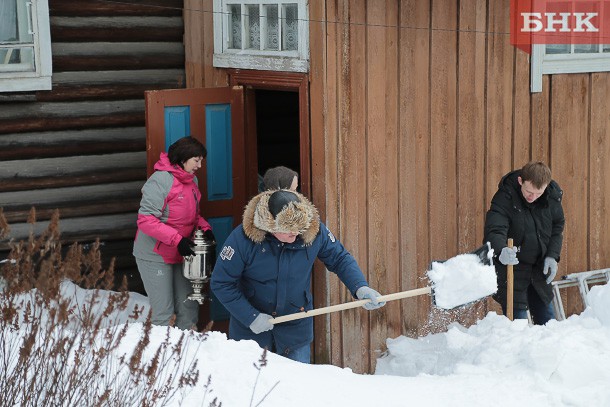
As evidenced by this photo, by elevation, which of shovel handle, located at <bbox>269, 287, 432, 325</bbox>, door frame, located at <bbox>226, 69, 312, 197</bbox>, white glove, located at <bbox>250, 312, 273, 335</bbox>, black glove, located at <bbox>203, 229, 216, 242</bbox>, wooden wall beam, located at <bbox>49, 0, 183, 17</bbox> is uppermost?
wooden wall beam, located at <bbox>49, 0, 183, 17</bbox>

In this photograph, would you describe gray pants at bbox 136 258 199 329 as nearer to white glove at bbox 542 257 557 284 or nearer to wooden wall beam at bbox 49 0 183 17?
wooden wall beam at bbox 49 0 183 17

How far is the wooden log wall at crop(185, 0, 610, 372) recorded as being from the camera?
7.92m

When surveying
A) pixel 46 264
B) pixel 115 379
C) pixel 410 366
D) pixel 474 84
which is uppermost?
pixel 474 84

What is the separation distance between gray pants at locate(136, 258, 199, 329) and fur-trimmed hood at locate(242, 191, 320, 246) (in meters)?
1.49

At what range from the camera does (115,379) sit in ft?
17.5

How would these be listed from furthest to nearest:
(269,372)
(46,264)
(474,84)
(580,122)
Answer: (580,122), (474,84), (269,372), (46,264)

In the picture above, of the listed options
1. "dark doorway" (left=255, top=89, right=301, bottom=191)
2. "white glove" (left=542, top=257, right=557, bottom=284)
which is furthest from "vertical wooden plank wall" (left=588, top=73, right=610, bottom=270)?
"dark doorway" (left=255, top=89, right=301, bottom=191)

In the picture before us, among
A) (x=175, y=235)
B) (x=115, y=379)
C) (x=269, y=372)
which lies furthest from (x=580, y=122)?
(x=115, y=379)

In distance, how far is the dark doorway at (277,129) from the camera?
11242mm

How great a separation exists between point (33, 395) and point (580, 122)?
5.44 metres

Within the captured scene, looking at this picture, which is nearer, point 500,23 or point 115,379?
point 115,379

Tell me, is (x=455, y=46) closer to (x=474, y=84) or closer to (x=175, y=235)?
(x=474, y=84)

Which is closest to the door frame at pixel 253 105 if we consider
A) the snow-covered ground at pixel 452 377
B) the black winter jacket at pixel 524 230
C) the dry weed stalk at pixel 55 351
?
the black winter jacket at pixel 524 230

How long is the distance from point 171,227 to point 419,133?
1865 mm
